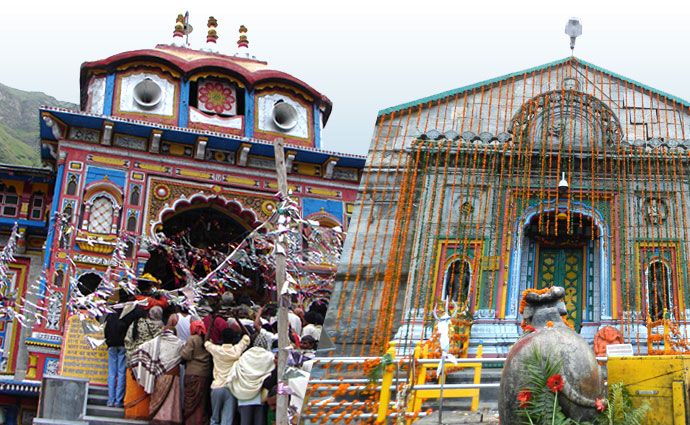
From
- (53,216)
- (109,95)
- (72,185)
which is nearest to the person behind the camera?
(53,216)

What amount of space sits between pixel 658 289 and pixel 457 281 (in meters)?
2.88

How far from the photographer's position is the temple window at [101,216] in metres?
17.8

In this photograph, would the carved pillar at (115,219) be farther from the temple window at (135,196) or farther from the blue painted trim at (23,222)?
the blue painted trim at (23,222)

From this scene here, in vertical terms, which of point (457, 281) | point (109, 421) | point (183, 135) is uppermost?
point (183, 135)

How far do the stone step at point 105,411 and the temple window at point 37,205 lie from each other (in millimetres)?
8153

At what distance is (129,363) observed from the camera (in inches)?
476

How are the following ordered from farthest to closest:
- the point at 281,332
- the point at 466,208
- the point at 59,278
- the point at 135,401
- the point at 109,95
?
the point at 109,95
the point at 59,278
the point at 466,208
the point at 135,401
the point at 281,332

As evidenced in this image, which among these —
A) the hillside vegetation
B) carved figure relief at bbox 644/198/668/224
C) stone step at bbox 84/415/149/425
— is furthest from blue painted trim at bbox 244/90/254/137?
the hillside vegetation

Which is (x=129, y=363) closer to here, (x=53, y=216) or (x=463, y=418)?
(x=463, y=418)

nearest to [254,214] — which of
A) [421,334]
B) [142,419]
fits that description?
[421,334]

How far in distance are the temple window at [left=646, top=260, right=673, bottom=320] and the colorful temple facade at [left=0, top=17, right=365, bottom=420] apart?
Answer: 6026 mm

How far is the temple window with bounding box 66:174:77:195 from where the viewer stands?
17672 millimetres

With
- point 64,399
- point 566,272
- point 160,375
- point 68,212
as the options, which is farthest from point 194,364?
point 68,212

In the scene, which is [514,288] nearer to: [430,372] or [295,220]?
[430,372]
